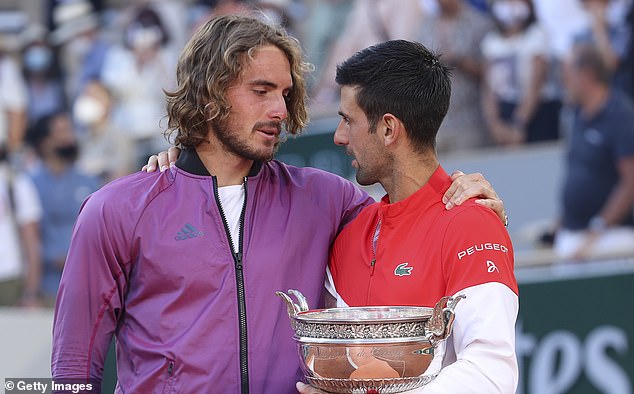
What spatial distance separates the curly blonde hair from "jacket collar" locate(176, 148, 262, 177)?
0.13 feet

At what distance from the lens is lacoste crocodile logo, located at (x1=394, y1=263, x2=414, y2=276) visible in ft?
10.7

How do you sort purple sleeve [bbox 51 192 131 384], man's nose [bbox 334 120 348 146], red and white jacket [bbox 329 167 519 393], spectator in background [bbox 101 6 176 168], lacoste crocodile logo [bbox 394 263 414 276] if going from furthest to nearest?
spectator in background [bbox 101 6 176 168], man's nose [bbox 334 120 348 146], purple sleeve [bbox 51 192 131 384], lacoste crocodile logo [bbox 394 263 414 276], red and white jacket [bbox 329 167 519 393]

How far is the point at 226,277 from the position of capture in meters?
3.39

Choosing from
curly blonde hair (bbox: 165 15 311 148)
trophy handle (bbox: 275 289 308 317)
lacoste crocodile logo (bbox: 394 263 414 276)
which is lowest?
→ trophy handle (bbox: 275 289 308 317)

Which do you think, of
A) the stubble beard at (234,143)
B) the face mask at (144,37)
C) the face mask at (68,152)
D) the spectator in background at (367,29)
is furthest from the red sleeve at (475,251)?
the face mask at (68,152)

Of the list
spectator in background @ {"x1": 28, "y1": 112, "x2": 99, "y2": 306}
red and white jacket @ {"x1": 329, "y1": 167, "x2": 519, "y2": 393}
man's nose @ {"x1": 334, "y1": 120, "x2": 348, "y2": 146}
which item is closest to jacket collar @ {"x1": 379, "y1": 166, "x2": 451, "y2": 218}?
red and white jacket @ {"x1": 329, "y1": 167, "x2": 519, "y2": 393}

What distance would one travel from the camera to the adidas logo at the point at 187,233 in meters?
3.41

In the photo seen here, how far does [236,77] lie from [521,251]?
378cm

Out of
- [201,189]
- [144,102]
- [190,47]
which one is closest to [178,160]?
[201,189]

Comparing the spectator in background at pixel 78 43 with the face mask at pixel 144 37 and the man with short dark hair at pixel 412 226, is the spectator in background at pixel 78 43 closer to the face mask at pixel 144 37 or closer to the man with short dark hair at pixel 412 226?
the face mask at pixel 144 37

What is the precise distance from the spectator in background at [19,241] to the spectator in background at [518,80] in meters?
3.65

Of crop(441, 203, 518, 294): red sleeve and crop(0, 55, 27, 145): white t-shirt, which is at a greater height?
crop(0, 55, 27, 145): white t-shirt

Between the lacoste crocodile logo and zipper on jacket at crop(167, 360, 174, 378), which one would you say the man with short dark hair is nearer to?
the lacoste crocodile logo

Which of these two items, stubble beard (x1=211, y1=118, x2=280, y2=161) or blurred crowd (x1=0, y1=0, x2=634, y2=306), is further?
blurred crowd (x1=0, y1=0, x2=634, y2=306)
